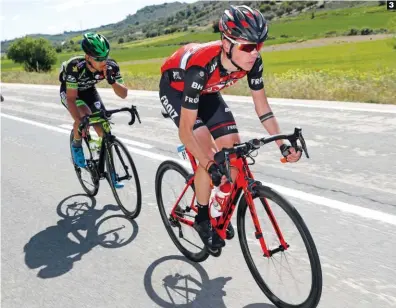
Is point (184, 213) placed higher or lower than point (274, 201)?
lower

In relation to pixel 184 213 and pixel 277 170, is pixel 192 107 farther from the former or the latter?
pixel 277 170

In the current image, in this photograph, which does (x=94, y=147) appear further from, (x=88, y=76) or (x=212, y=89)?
(x=212, y=89)

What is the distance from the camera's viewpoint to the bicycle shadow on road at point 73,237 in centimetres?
442

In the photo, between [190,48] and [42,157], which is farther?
[42,157]

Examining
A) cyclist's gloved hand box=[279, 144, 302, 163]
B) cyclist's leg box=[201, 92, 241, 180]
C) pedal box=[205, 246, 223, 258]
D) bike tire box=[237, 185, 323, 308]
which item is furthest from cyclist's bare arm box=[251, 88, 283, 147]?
pedal box=[205, 246, 223, 258]

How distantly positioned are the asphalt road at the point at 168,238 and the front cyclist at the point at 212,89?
529 millimetres

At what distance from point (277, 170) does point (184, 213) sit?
2.43 meters

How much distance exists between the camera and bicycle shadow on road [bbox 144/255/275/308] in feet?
11.5

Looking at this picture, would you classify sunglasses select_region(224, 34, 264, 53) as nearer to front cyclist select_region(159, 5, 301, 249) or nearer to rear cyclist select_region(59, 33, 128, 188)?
front cyclist select_region(159, 5, 301, 249)

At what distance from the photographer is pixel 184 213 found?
14.4ft

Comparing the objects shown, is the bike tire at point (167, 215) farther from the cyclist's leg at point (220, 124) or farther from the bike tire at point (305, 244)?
the bike tire at point (305, 244)

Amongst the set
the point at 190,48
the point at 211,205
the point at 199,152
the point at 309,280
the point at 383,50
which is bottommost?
the point at 383,50

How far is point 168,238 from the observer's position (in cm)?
468

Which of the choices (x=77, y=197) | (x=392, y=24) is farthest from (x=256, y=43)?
(x=392, y=24)
